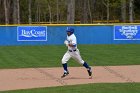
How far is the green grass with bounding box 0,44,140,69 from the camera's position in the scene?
22.2m

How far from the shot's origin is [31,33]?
32.7 metres

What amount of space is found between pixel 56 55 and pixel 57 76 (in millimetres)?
8870

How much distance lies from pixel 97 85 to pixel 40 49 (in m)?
16.2

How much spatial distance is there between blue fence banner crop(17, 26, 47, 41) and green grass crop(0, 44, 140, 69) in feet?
3.22

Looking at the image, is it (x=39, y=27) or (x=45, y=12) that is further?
(x=45, y=12)

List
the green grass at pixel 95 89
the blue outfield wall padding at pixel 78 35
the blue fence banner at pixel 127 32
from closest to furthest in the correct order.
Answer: the green grass at pixel 95 89 → the blue outfield wall padding at pixel 78 35 → the blue fence banner at pixel 127 32

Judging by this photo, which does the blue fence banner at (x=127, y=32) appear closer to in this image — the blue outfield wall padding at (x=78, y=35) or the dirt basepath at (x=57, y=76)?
the blue outfield wall padding at (x=78, y=35)

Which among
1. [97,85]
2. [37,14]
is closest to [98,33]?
[97,85]

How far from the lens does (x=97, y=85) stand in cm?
1426

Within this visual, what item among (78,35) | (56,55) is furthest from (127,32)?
(56,55)

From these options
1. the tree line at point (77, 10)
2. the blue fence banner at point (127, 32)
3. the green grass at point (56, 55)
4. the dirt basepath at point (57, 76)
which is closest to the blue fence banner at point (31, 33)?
Result: the green grass at point (56, 55)

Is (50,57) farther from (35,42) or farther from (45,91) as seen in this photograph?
(45,91)

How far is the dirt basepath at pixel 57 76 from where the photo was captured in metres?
15.4

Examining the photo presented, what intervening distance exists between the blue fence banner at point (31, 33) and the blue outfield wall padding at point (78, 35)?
0.25 metres
